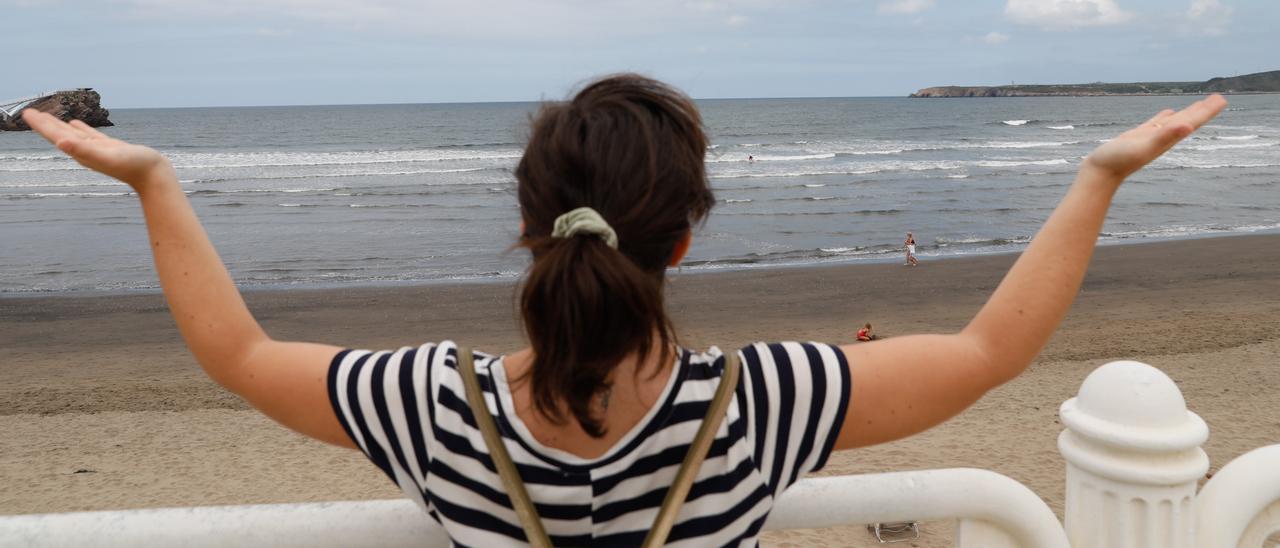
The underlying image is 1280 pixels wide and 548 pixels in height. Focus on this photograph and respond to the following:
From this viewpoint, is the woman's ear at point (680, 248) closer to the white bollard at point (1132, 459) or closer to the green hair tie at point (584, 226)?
the green hair tie at point (584, 226)

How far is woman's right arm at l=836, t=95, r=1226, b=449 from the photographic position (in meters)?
1.19

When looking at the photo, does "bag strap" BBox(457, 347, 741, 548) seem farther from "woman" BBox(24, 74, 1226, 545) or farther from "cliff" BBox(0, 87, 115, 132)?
"cliff" BBox(0, 87, 115, 132)

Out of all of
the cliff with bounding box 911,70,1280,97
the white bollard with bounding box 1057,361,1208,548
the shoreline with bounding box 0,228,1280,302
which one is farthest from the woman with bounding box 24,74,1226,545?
the cliff with bounding box 911,70,1280,97

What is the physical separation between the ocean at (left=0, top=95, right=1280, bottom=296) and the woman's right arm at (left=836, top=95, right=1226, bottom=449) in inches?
23.3

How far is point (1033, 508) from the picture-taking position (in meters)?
1.68

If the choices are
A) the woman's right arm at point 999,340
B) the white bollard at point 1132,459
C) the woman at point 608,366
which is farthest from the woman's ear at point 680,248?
the white bollard at point 1132,459

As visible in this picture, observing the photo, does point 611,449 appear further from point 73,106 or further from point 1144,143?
point 73,106

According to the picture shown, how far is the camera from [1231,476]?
5.84 ft

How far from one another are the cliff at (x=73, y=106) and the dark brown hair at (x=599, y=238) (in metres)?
87.0

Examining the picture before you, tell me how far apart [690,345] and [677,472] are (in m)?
0.26

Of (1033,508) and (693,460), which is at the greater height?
(693,460)

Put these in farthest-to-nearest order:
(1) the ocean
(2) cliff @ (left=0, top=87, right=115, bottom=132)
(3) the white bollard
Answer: (2) cliff @ (left=0, top=87, right=115, bottom=132), (1) the ocean, (3) the white bollard

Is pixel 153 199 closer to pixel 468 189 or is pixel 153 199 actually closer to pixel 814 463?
pixel 814 463

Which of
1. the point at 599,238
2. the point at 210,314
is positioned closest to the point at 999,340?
the point at 599,238
